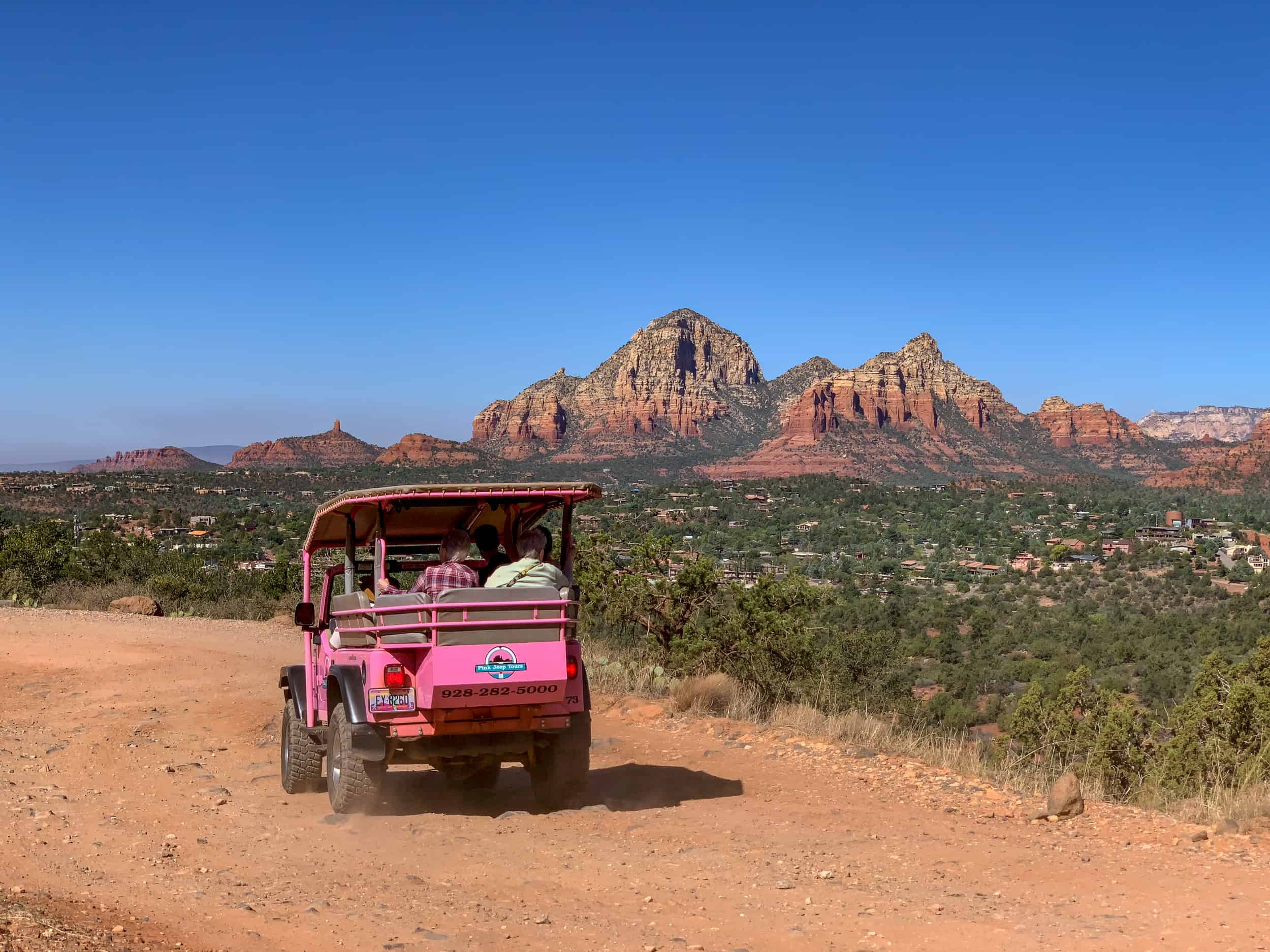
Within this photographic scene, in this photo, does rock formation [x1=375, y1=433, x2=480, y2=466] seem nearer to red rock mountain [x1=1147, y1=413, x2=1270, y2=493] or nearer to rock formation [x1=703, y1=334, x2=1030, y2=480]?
rock formation [x1=703, y1=334, x2=1030, y2=480]

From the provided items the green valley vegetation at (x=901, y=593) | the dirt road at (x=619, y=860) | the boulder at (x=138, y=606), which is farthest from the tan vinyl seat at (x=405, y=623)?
the boulder at (x=138, y=606)

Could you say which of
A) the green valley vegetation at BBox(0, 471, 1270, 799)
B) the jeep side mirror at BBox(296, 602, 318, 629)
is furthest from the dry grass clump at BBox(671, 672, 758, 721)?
the jeep side mirror at BBox(296, 602, 318, 629)

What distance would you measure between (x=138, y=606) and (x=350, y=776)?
1639 cm

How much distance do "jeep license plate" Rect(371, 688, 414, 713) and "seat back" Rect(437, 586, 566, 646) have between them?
0.44m

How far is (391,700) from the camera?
23.6 feet

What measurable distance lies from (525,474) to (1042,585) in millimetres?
60796

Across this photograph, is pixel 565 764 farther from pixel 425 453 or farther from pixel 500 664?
pixel 425 453

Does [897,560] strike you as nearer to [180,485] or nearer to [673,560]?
[673,560]

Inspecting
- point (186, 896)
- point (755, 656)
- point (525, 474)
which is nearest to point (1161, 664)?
point (755, 656)

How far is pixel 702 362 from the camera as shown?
650 ft

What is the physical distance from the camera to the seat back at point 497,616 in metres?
7.14

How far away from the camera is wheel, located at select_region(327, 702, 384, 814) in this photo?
7461 millimetres

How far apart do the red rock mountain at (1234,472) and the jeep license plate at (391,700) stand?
124 meters

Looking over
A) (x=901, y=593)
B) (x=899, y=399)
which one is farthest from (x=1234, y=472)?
(x=901, y=593)
